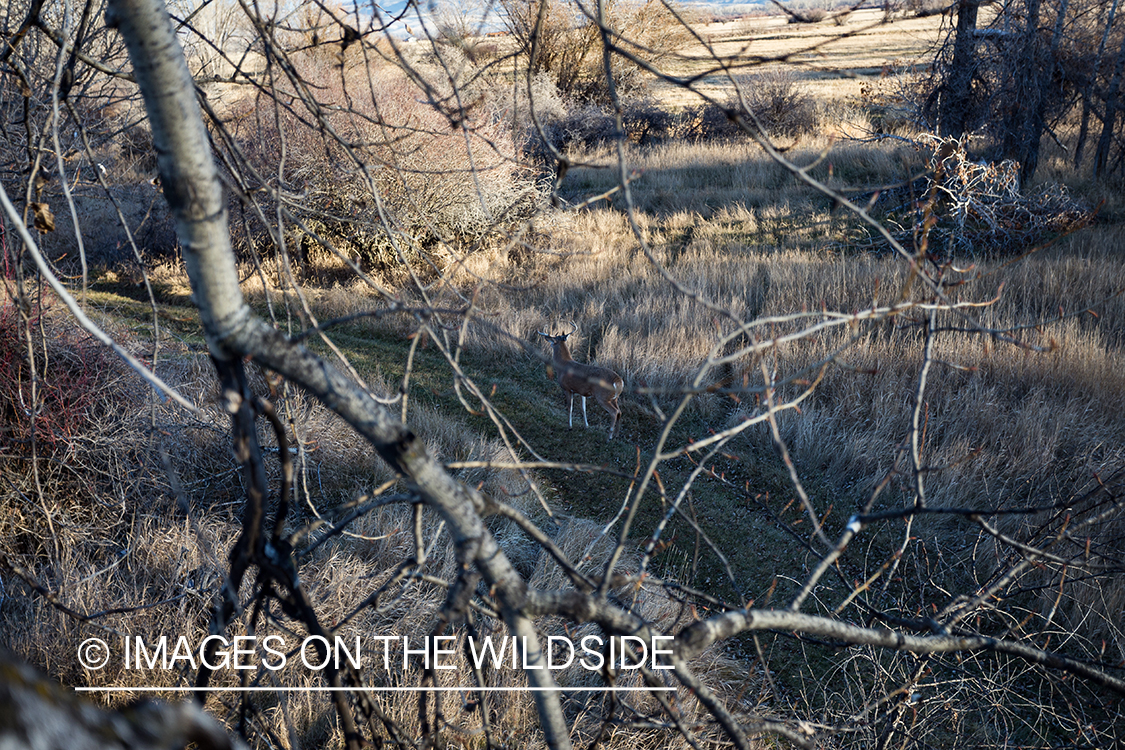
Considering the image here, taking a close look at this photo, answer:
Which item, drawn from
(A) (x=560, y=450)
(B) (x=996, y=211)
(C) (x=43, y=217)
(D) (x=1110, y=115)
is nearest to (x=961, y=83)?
(D) (x=1110, y=115)

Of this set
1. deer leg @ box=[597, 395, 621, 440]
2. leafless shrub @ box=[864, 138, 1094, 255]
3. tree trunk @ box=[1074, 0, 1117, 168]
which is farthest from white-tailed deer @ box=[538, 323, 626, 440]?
tree trunk @ box=[1074, 0, 1117, 168]

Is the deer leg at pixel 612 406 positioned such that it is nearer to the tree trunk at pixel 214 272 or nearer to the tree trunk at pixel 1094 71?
the tree trunk at pixel 214 272

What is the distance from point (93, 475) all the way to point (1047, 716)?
17.7 ft

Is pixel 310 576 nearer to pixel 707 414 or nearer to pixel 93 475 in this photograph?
pixel 93 475

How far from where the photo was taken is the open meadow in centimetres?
131

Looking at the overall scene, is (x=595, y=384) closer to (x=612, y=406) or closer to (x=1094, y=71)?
(x=612, y=406)

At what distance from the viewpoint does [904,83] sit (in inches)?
552

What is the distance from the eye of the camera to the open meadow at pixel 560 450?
4.30 ft

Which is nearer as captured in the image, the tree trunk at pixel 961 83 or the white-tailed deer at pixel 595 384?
the white-tailed deer at pixel 595 384

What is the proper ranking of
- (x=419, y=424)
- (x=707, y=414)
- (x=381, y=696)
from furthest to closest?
(x=707, y=414)
(x=419, y=424)
(x=381, y=696)

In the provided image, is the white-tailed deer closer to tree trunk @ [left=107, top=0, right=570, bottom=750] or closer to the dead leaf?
Answer: the dead leaf

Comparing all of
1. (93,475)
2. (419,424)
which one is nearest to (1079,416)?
(419,424)

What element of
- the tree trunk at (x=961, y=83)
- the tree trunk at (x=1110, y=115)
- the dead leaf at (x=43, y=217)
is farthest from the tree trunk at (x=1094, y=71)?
the dead leaf at (x=43, y=217)

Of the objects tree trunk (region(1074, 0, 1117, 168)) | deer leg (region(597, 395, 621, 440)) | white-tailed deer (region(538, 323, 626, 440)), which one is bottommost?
deer leg (region(597, 395, 621, 440))
